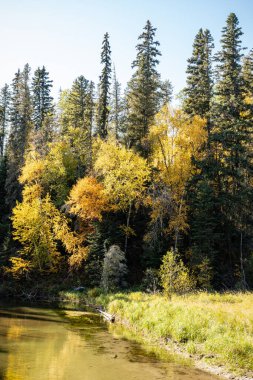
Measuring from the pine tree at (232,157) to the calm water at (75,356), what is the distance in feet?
55.7

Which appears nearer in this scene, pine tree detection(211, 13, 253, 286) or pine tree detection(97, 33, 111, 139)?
pine tree detection(211, 13, 253, 286)

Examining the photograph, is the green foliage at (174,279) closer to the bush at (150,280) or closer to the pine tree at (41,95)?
the bush at (150,280)

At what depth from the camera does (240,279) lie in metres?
32.4

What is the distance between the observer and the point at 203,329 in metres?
16.0

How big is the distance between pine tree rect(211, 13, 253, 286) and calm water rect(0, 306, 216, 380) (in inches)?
668

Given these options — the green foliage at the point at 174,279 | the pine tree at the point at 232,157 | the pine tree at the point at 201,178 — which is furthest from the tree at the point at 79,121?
the green foliage at the point at 174,279

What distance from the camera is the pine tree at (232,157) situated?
3369cm

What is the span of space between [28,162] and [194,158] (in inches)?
798

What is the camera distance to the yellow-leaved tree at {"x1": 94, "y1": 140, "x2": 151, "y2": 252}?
119 ft

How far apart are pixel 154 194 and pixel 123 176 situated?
351cm

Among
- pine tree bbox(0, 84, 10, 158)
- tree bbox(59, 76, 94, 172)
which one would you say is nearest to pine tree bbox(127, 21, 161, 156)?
tree bbox(59, 76, 94, 172)

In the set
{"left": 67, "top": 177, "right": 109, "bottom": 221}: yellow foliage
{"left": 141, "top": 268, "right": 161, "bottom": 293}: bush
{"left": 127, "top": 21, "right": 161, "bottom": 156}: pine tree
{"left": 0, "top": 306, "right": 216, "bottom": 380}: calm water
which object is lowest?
{"left": 0, "top": 306, "right": 216, "bottom": 380}: calm water

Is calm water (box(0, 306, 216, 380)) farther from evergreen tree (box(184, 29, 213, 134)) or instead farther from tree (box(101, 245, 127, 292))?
evergreen tree (box(184, 29, 213, 134))

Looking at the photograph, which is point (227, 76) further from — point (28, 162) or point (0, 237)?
point (0, 237)
